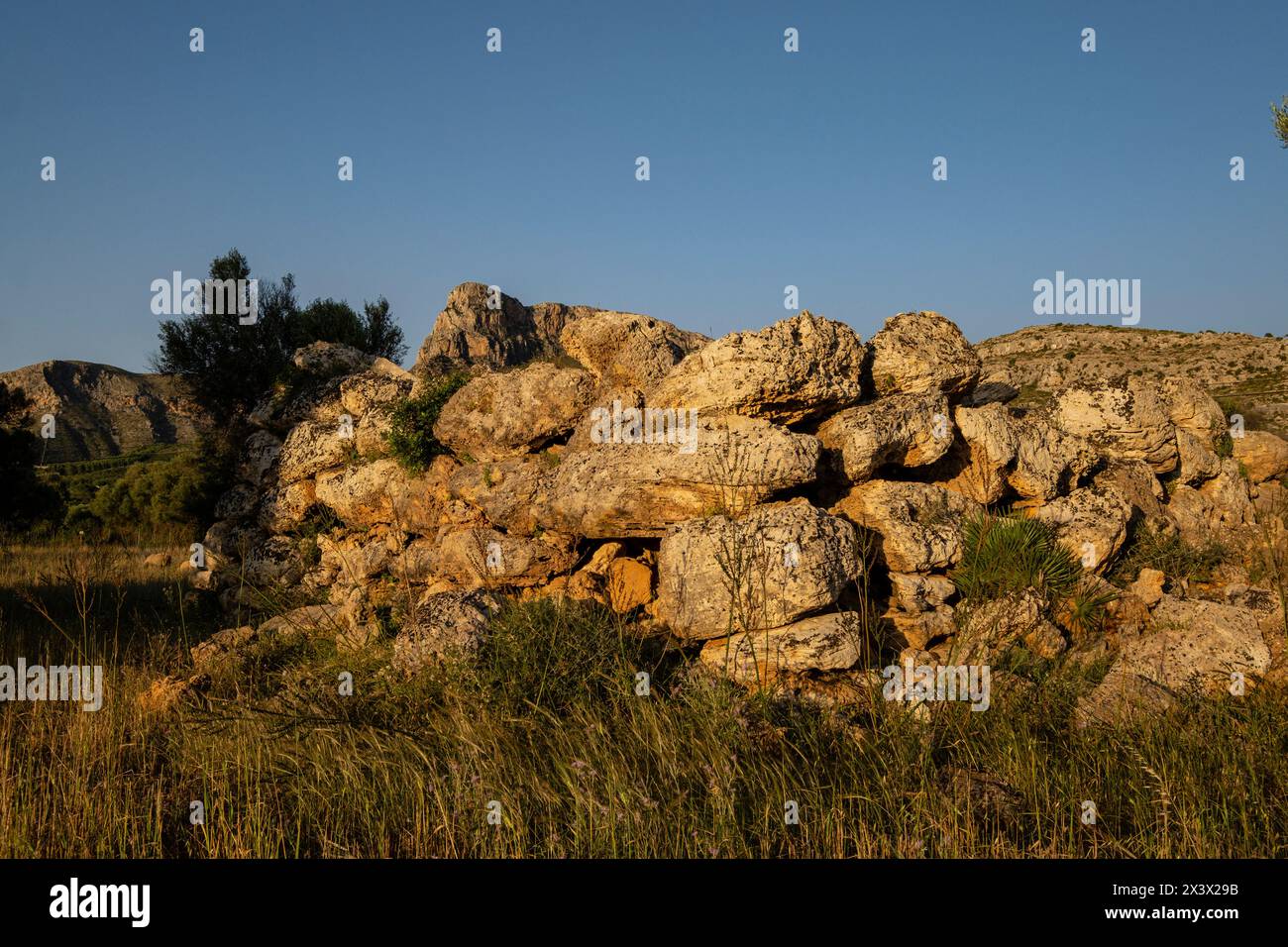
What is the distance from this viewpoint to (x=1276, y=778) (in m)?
4.25

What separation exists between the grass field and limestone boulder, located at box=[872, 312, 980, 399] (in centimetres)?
397

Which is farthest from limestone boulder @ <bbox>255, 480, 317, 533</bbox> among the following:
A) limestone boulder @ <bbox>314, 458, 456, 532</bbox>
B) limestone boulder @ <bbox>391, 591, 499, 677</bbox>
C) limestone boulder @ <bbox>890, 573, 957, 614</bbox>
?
limestone boulder @ <bbox>890, 573, 957, 614</bbox>

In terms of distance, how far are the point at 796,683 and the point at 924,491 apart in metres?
2.87

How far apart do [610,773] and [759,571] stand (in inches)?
105

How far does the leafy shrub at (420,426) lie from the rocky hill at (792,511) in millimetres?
55

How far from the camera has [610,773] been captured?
13.9ft

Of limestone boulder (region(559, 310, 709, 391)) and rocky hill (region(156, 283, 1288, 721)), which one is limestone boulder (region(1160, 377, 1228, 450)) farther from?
limestone boulder (region(559, 310, 709, 391))

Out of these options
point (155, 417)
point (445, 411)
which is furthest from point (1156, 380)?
point (155, 417)

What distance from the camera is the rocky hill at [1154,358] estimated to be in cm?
2716

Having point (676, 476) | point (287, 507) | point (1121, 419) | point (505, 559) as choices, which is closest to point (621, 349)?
point (676, 476)

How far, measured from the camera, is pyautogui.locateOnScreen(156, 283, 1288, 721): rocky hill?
21.7ft

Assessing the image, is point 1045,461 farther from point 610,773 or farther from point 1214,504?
point 610,773

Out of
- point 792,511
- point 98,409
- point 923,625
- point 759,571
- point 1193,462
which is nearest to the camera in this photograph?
point 759,571

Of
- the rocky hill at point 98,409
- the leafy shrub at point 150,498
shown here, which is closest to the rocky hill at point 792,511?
the leafy shrub at point 150,498
